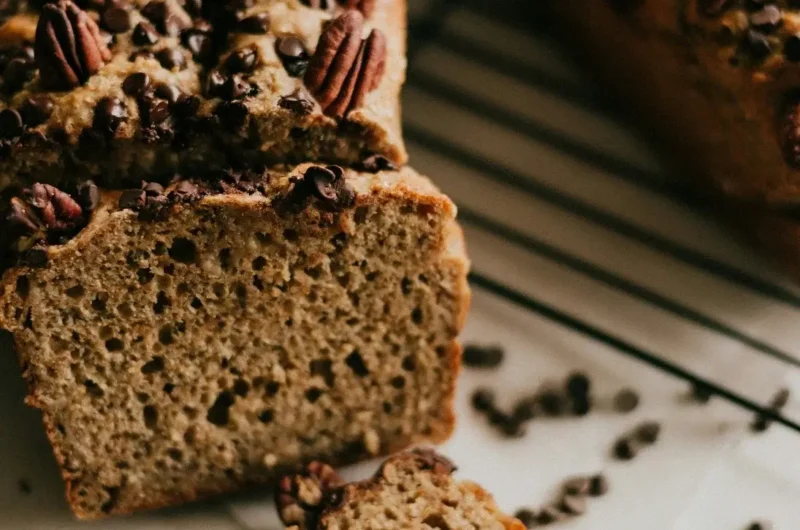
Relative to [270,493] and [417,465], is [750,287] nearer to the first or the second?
[417,465]

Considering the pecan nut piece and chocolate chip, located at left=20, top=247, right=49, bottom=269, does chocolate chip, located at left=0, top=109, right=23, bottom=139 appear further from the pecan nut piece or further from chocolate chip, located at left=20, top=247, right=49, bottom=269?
chocolate chip, located at left=20, top=247, right=49, bottom=269

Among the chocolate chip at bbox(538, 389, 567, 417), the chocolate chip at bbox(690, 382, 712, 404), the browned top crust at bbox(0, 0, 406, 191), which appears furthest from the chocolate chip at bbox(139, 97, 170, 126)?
the chocolate chip at bbox(690, 382, 712, 404)

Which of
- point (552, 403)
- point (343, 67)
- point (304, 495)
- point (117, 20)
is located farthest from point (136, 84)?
point (552, 403)

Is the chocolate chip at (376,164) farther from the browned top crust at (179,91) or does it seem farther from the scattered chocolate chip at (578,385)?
the scattered chocolate chip at (578,385)

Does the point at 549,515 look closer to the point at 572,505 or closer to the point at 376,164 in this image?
the point at 572,505

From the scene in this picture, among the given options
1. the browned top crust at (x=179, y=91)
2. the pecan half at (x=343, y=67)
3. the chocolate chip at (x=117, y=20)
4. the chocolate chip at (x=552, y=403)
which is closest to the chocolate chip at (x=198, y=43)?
the browned top crust at (x=179, y=91)
